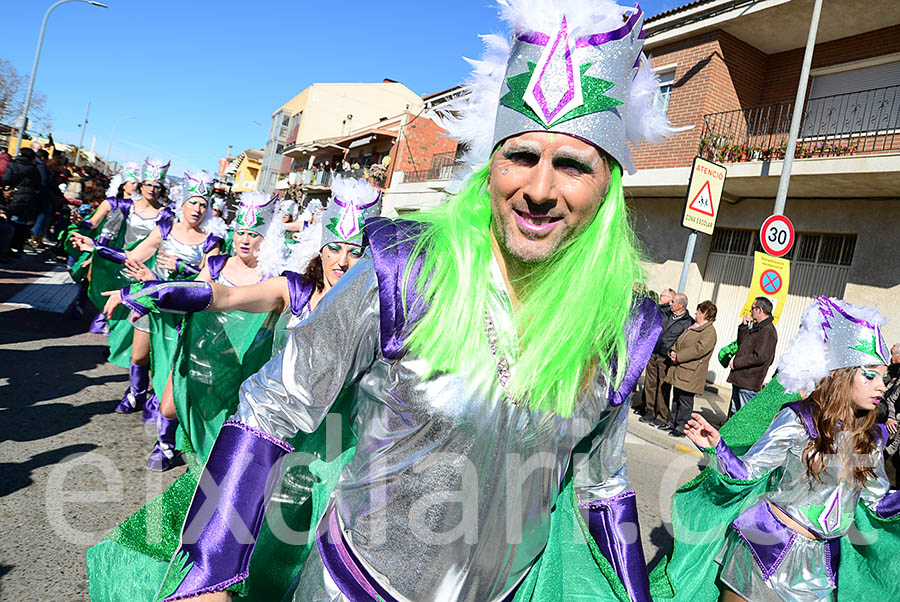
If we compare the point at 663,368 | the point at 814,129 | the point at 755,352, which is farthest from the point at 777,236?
the point at 814,129

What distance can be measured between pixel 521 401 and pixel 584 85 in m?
0.70

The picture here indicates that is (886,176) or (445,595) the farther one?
(886,176)

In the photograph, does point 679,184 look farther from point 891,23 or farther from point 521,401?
point 521,401

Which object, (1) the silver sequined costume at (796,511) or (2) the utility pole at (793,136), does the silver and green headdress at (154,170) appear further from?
(2) the utility pole at (793,136)

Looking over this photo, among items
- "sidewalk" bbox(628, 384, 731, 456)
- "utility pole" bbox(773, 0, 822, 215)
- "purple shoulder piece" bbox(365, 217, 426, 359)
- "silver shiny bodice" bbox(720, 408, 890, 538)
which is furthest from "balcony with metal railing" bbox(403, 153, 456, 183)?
"purple shoulder piece" bbox(365, 217, 426, 359)

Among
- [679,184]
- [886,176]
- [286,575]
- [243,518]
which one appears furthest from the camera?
[679,184]

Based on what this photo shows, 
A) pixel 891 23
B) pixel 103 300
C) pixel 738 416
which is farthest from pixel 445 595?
pixel 891 23

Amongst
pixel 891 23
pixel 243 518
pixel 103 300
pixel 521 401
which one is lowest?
pixel 103 300

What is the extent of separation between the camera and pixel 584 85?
1402 millimetres

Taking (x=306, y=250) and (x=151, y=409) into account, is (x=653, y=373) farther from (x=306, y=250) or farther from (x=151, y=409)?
(x=151, y=409)

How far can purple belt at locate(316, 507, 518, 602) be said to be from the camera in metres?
1.29

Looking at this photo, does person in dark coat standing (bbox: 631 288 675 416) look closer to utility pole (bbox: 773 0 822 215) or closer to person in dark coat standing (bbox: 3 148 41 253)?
utility pole (bbox: 773 0 822 215)

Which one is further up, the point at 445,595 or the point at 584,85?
the point at 584,85

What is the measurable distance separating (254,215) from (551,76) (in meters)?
4.29
